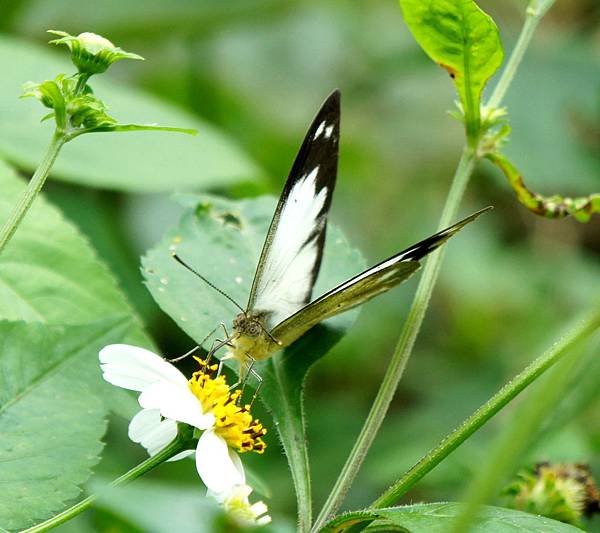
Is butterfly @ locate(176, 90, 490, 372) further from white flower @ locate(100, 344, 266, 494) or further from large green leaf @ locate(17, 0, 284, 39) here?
large green leaf @ locate(17, 0, 284, 39)

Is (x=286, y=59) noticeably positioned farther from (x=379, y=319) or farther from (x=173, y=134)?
(x=173, y=134)

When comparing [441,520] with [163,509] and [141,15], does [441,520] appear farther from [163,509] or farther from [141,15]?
[141,15]

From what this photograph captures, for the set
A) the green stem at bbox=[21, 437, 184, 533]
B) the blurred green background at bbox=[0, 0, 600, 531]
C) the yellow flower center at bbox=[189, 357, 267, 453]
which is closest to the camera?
the green stem at bbox=[21, 437, 184, 533]

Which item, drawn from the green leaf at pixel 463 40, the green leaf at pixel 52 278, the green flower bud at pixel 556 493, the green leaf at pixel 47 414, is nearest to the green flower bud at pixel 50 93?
the green leaf at pixel 47 414

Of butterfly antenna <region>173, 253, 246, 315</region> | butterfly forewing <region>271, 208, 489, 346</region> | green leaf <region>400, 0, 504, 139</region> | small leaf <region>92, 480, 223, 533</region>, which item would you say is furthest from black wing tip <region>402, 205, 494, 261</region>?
small leaf <region>92, 480, 223, 533</region>

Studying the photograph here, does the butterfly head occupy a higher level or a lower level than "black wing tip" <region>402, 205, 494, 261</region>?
higher

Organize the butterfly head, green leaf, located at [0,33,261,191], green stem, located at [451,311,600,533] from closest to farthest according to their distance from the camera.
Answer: green stem, located at [451,311,600,533]
the butterfly head
green leaf, located at [0,33,261,191]

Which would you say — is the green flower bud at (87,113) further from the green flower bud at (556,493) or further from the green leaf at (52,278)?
the green flower bud at (556,493)

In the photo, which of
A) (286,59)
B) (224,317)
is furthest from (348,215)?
(224,317)
